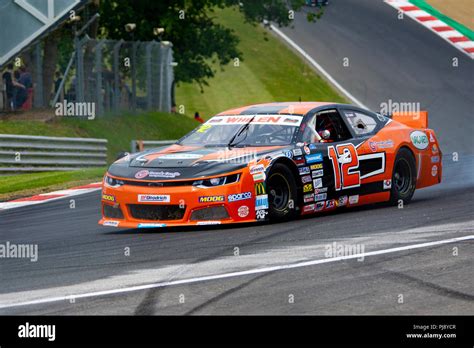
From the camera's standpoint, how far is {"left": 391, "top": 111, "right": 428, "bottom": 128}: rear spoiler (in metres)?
14.6

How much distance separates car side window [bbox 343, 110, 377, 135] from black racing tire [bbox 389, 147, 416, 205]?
465 mm

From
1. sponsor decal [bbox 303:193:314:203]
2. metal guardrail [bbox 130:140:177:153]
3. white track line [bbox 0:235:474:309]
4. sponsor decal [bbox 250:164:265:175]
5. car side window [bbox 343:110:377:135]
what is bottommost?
white track line [bbox 0:235:474:309]

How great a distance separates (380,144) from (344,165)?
2.61 feet

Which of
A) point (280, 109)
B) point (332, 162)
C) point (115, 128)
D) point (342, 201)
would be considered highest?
point (115, 128)

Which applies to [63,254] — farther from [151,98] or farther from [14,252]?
[151,98]

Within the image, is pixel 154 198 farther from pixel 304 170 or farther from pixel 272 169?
pixel 304 170

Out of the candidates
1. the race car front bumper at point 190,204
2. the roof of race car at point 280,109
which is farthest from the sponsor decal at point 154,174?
the roof of race car at point 280,109

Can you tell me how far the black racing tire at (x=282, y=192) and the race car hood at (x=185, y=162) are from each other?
0.24 meters

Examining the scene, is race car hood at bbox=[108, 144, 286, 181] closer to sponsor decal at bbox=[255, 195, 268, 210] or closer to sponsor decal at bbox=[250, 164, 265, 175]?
sponsor decal at bbox=[250, 164, 265, 175]

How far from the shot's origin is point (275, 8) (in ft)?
115

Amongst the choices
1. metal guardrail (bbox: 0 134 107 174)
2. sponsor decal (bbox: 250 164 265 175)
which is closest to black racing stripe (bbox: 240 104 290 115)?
sponsor decal (bbox: 250 164 265 175)

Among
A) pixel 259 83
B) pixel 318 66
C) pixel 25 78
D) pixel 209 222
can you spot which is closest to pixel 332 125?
pixel 209 222

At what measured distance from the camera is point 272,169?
11648 mm

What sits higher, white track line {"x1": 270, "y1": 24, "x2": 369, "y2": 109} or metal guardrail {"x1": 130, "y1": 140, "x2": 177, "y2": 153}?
white track line {"x1": 270, "y1": 24, "x2": 369, "y2": 109}
